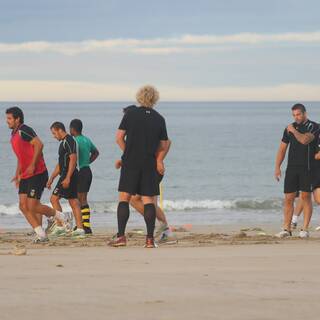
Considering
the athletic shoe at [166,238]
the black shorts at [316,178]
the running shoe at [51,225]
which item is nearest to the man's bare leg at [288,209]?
the black shorts at [316,178]

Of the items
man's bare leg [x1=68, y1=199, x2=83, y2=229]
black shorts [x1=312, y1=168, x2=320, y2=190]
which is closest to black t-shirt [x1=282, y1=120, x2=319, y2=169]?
black shorts [x1=312, y1=168, x2=320, y2=190]

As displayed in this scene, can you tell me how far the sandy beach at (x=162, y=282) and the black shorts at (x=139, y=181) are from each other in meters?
0.59

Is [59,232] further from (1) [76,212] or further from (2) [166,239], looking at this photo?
(2) [166,239]

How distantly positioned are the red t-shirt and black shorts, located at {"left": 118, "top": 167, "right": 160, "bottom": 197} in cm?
138

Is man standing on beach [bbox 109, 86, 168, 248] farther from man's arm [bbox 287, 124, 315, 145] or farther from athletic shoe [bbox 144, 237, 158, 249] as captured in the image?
man's arm [bbox 287, 124, 315, 145]

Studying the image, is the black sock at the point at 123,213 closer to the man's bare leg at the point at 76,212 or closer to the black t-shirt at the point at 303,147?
the black t-shirt at the point at 303,147

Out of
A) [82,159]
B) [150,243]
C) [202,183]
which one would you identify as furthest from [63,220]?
[202,183]

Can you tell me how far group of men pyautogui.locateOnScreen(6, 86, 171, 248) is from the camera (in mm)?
10898

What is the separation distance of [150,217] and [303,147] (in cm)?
256

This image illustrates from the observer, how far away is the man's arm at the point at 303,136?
41.1 feet

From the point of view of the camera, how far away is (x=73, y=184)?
1384 centimetres

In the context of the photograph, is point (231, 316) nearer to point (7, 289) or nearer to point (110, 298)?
point (110, 298)

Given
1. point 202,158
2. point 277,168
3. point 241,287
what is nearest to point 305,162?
point 277,168

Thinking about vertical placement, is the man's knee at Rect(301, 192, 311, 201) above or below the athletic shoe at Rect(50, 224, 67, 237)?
above
